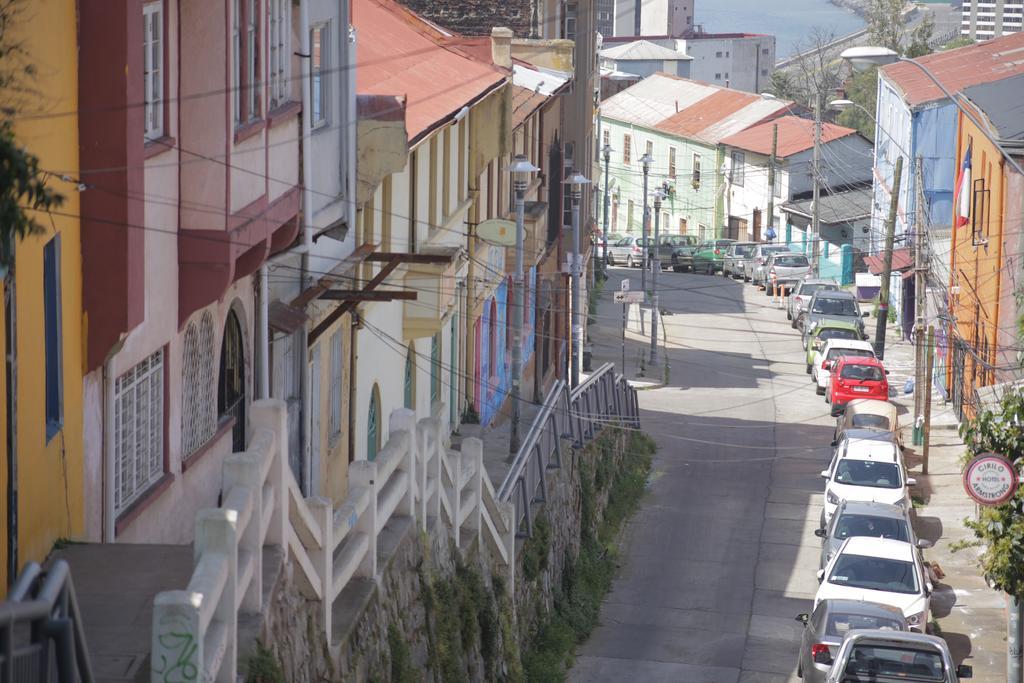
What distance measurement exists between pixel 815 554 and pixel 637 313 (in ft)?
99.0

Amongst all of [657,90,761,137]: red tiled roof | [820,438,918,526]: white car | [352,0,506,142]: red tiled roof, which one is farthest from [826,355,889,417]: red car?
[657,90,761,137]: red tiled roof

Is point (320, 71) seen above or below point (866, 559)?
above

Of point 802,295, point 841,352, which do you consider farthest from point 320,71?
point 802,295

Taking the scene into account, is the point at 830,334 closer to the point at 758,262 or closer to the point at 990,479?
the point at 758,262

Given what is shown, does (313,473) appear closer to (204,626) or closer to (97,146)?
(97,146)

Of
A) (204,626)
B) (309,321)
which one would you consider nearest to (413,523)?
(309,321)

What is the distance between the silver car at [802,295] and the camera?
173 feet

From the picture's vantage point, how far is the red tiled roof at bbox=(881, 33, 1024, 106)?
41000mm

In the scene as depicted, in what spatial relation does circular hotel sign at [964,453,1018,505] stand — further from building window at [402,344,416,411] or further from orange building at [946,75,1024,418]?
orange building at [946,75,1024,418]

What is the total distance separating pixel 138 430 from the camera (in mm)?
11109

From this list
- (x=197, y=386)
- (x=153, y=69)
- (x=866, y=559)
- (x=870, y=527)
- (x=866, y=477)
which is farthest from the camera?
(x=866, y=477)

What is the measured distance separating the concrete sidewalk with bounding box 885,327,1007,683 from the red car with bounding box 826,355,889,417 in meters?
0.98

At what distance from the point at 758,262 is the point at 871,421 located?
96.8 ft

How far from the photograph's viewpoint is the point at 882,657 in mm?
16422
